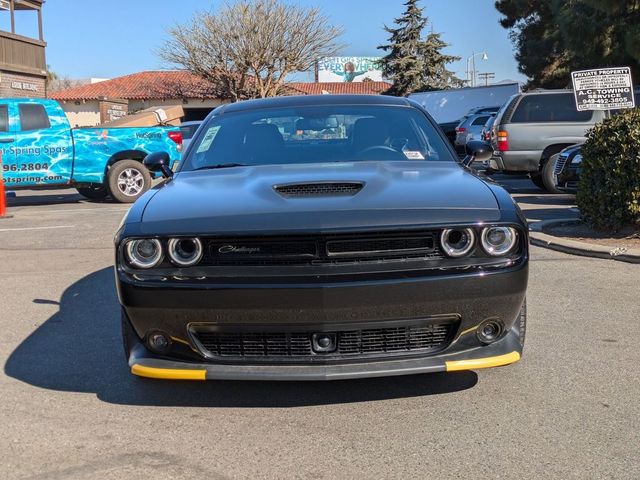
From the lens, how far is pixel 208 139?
4.89m

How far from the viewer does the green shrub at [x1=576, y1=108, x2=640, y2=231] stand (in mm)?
7844

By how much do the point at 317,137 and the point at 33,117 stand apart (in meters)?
9.74

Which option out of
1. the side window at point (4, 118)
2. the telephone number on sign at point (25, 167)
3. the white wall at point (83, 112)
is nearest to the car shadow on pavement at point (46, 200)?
the telephone number on sign at point (25, 167)

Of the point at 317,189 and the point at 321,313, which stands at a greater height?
the point at 317,189

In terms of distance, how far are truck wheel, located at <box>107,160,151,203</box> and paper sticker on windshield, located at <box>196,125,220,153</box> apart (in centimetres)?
909

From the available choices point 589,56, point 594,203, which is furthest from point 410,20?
point 594,203

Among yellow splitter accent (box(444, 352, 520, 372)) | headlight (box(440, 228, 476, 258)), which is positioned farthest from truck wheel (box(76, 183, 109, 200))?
yellow splitter accent (box(444, 352, 520, 372))

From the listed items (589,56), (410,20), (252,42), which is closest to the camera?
(589,56)

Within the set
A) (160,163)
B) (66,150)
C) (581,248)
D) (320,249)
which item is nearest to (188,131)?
(66,150)

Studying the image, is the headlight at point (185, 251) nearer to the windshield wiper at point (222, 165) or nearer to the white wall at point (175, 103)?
the windshield wiper at point (222, 165)

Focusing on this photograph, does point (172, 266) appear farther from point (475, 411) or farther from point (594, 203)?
point (594, 203)

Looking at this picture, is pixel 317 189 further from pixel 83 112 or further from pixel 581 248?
pixel 83 112

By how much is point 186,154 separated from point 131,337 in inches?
67.2

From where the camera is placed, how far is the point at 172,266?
130 inches
